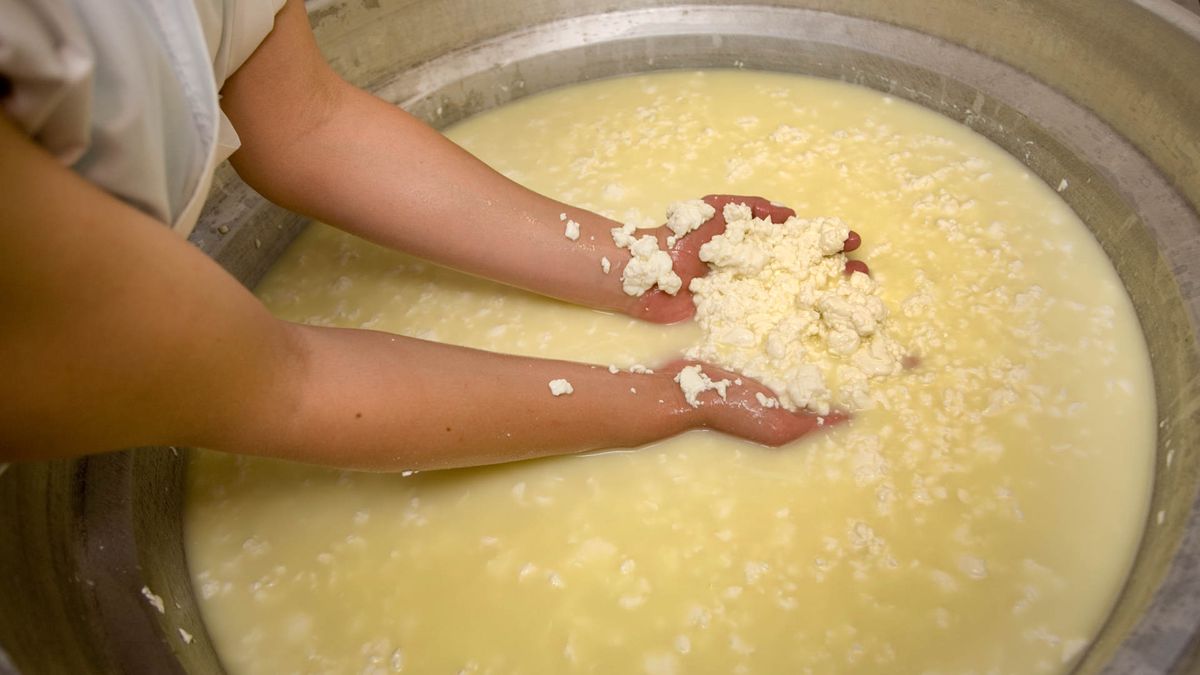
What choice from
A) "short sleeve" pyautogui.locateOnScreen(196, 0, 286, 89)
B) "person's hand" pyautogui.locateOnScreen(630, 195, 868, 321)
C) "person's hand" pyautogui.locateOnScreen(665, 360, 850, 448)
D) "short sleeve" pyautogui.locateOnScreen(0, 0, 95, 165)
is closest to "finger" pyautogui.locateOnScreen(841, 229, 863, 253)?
"person's hand" pyautogui.locateOnScreen(630, 195, 868, 321)

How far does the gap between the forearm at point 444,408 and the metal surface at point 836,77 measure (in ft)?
0.90

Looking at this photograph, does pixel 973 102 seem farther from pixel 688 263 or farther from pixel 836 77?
pixel 688 263

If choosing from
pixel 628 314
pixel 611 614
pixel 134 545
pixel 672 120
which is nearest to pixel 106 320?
pixel 134 545

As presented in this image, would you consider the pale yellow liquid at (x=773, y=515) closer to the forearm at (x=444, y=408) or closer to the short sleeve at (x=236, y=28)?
the forearm at (x=444, y=408)

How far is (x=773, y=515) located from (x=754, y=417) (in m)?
0.12

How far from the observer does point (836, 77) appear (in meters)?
1.46

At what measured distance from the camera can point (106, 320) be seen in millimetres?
590

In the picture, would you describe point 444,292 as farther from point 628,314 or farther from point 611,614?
point 611,614

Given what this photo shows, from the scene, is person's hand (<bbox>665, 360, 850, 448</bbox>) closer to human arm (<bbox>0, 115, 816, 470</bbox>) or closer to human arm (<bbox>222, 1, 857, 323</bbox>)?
human arm (<bbox>0, 115, 816, 470</bbox>)

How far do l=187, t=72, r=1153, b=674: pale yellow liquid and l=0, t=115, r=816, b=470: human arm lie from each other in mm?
86

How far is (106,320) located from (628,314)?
2.22ft

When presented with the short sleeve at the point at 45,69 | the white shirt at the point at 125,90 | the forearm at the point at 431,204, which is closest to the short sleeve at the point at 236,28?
the white shirt at the point at 125,90

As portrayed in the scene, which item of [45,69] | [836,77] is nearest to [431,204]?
[45,69]

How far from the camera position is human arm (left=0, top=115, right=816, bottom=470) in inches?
21.8
